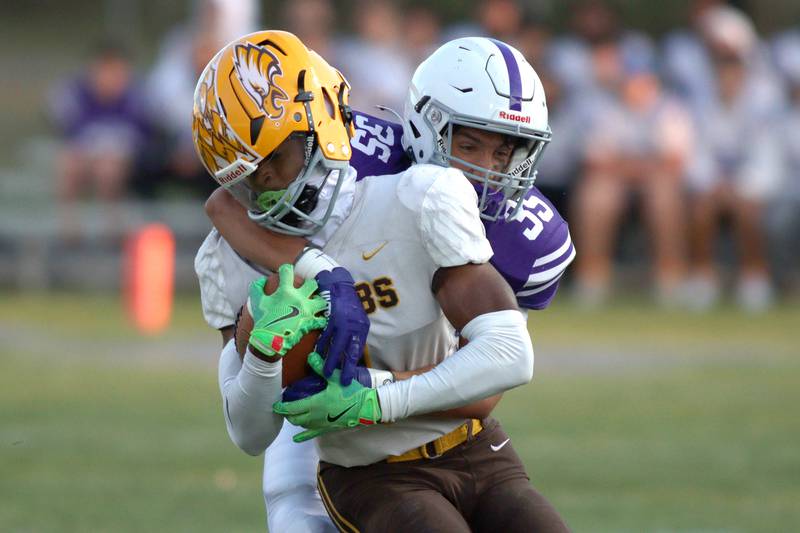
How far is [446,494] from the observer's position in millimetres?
3156

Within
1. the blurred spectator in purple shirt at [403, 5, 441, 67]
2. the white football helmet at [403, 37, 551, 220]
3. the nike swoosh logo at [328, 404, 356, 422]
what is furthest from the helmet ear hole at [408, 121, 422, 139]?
the blurred spectator in purple shirt at [403, 5, 441, 67]

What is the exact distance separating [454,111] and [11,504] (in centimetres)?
274

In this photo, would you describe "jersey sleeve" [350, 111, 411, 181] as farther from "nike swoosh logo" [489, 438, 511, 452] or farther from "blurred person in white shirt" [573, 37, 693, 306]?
"blurred person in white shirt" [573, 37, 693, 306]

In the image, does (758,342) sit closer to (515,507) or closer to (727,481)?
(727,481)

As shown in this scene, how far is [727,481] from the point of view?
5.83 m

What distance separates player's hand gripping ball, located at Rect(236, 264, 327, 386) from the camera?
2.94 metres

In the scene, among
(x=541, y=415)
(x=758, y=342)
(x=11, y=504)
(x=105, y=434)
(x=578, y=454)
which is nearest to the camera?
(x=11, y=504)

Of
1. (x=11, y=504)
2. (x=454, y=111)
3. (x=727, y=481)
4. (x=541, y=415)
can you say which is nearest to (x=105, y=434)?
(x=11, y=504)

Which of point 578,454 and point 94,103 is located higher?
point 94,103

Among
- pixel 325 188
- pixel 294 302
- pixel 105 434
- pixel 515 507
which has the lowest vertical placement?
pixel 105 434

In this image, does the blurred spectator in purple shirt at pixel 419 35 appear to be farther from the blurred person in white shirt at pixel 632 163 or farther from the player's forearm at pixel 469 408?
the player's forearm at pixel 469 408

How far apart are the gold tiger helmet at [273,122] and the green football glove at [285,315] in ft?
0.68

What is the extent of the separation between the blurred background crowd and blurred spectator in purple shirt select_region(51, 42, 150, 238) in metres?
0.01

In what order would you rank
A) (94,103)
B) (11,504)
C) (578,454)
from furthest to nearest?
(94,103) → (578,454) → (11,504)
